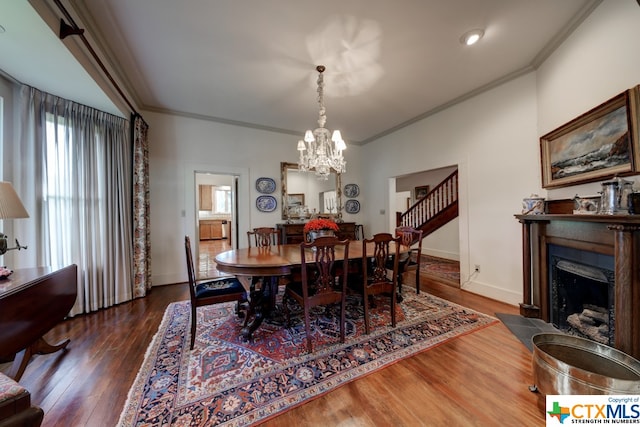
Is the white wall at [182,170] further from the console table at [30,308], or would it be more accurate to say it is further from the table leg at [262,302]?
the table leg at [262,302]

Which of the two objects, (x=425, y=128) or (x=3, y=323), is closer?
(x=3, y=323)

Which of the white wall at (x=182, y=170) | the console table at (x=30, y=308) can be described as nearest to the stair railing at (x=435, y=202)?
the white wall at (x=182, y=170)

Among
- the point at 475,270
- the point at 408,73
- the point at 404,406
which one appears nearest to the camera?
the point at 404,406

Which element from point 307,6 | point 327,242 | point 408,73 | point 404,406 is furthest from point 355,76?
point 404,406

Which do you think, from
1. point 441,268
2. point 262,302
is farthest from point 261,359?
point 441,268

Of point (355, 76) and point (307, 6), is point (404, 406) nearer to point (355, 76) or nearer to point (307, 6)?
point (307, 6)

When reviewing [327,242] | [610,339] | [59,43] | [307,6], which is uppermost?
[307,6]

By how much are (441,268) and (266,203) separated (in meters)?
3.86

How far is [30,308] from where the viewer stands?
4.75ft

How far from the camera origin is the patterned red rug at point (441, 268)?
159 inches

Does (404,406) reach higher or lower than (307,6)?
lower

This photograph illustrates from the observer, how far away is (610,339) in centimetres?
170

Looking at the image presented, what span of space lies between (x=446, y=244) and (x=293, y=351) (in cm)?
500

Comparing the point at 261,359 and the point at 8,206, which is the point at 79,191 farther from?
the point at 261,359
